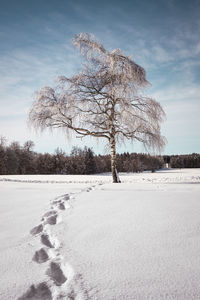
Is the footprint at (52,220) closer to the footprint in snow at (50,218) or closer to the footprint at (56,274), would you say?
the footprint in snow at (50,218)

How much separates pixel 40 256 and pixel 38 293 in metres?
0.55

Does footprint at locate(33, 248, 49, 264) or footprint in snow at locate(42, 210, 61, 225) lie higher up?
footprint at locate(33, 248, 49, 264)

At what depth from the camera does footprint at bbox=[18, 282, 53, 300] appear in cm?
111

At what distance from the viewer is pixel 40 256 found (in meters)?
1.68

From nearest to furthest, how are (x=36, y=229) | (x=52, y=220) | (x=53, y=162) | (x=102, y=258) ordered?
(x=102, y=258)
(x=36, y=229)
(x=52, y=220)
(x=53, y=162)

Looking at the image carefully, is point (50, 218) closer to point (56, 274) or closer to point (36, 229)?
point (36, 229)

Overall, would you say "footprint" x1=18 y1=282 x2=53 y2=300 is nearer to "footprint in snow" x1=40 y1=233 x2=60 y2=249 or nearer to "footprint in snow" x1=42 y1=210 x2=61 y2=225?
"footprint in snow" x1=40 y1=233 x2=60 y2=249

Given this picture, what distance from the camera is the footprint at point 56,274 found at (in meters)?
1.29

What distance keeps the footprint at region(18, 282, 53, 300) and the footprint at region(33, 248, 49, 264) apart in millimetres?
359

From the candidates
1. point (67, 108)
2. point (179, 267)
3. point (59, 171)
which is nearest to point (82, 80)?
point (67, 108)

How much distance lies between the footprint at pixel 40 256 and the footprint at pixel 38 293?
359 mm

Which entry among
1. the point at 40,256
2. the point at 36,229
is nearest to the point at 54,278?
the point at 40,256

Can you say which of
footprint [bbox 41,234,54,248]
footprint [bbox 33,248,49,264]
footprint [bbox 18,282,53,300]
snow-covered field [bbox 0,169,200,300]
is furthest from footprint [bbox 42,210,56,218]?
footprint [bbox 18,282,53,300]

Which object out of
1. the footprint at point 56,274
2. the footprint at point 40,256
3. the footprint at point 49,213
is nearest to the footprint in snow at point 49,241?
the footprint at point 40,256
